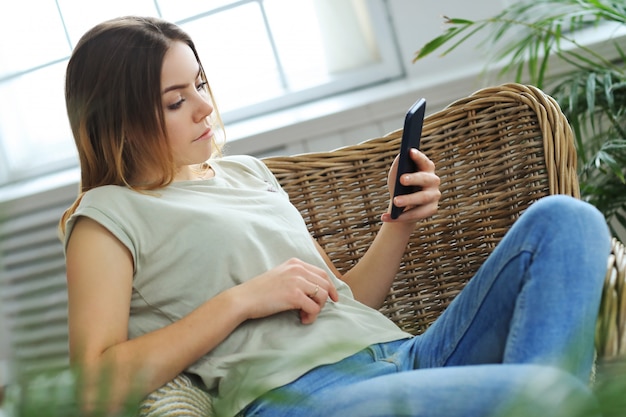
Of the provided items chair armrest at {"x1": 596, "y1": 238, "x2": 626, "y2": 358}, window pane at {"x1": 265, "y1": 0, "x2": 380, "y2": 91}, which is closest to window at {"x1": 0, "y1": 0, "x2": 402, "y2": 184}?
window pane at {"x1": 265, "y1": 0, "x2": 380, "y2": 91}

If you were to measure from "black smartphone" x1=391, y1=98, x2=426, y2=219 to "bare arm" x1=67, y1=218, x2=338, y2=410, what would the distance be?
231 millimetres

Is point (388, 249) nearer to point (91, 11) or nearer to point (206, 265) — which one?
point (206, 265)

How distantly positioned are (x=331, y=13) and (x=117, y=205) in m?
1.43

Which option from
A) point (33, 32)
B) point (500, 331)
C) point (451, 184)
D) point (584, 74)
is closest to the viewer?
point (500, 331)

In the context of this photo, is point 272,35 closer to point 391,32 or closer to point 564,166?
point 391,32

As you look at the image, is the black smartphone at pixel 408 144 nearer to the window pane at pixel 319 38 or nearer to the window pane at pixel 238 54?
the window pane at pixel 319 38

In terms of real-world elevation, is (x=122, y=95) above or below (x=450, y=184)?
above

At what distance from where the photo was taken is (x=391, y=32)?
2412 mm

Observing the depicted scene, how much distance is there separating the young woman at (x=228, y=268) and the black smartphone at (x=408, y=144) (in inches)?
0.7

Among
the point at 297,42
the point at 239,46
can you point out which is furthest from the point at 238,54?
the point at 297,42

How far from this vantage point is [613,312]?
0.96 metres

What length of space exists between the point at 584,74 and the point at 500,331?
3.34ft

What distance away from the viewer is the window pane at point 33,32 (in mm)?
2611

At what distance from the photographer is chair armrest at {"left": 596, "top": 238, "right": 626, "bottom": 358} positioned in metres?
0.90
